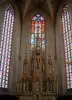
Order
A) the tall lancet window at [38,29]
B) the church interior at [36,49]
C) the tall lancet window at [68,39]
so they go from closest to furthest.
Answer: the church interior at [36,49] < the tall lancet window at [68,39] < the tall lancet window at [38,29]

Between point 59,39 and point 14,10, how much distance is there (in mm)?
7222

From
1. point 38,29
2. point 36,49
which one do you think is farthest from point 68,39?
point 38,29

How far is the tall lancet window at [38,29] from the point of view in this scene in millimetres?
20689

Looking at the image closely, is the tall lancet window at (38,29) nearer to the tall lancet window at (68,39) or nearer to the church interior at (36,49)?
the church interior at (36,49)

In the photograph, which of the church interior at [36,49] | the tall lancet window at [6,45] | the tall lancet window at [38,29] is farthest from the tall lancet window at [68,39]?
the tall lancet window at [6,45]

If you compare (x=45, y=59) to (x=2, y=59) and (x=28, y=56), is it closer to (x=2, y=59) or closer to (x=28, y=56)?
(x=28, y=56)

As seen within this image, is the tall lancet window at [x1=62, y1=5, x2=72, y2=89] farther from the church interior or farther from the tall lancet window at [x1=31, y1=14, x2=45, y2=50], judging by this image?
the tall lancet window at [x1=31, y1=14, x2=45, y2=50]

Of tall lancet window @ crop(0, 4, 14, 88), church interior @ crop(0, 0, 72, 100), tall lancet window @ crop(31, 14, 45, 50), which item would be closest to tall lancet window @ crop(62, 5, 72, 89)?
church interior @ crop(0, 0, 72, 100)

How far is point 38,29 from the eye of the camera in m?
21.8

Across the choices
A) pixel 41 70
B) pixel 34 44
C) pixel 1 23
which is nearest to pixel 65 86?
pixel 41 70

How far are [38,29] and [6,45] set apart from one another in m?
5.51

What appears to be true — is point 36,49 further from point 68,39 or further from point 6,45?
point 68,39

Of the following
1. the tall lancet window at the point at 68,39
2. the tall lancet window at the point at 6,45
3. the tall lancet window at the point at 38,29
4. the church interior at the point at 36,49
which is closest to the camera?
the church interior at the point at 36,49

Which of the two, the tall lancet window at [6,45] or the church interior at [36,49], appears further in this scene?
the tall lancet window at [6,45]
